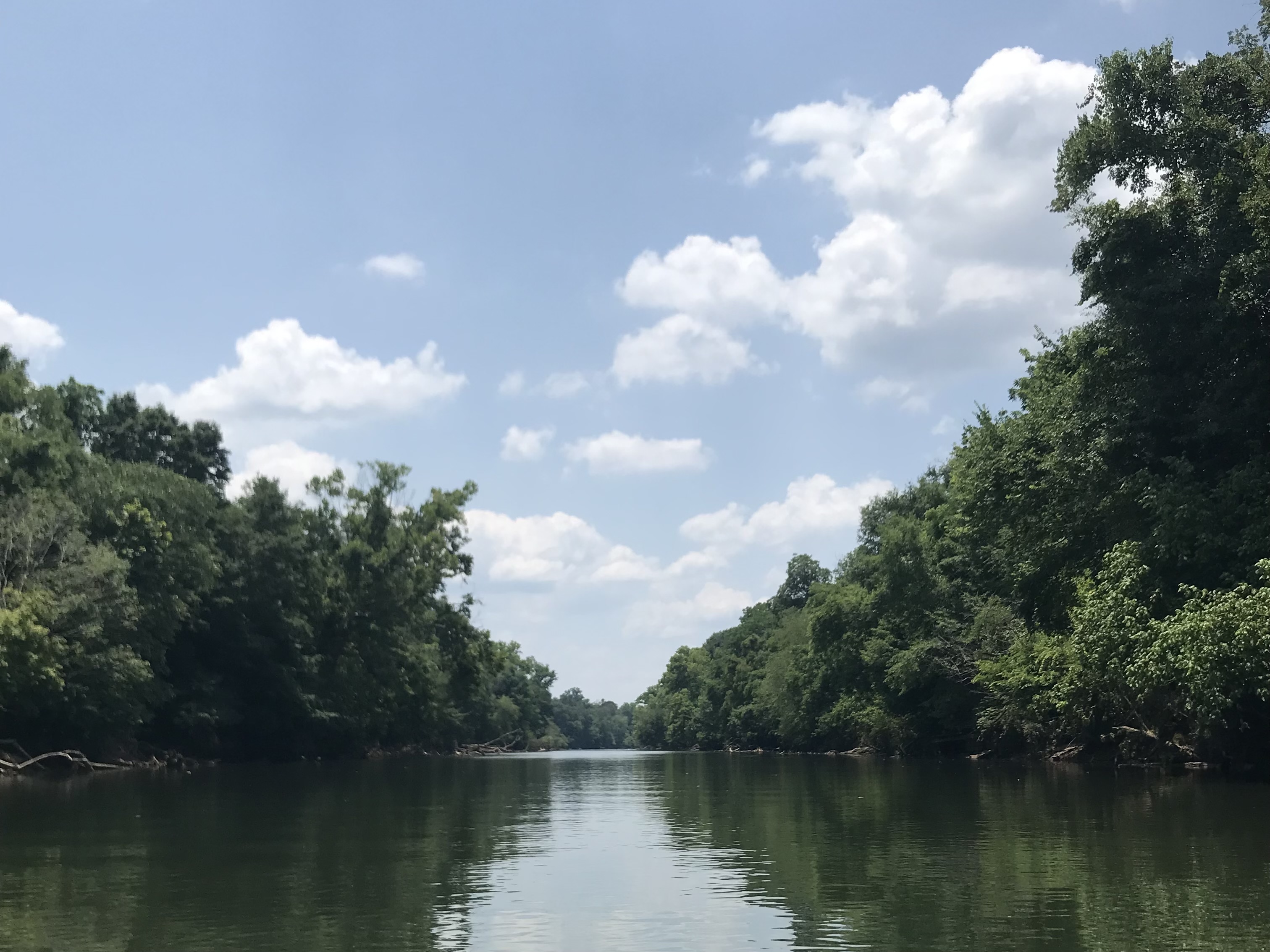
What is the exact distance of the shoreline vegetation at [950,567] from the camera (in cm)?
3434

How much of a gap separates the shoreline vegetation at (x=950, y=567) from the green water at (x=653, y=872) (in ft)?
22.7

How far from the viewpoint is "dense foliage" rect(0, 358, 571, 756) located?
5197 cm

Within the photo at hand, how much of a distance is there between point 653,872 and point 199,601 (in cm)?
5598

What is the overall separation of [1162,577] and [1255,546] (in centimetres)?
379

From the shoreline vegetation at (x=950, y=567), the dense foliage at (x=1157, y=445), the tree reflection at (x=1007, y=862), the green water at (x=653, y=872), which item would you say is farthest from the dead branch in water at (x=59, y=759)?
the dense foliage at (x=1157, y=445)

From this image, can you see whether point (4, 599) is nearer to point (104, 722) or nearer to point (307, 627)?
point (104, 722)

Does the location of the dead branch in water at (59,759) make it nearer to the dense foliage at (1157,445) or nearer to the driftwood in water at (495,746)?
the dense foliage at (1157,445)

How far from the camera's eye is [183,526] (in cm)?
6669

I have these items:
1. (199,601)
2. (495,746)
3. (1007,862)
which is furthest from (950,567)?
(495,746)

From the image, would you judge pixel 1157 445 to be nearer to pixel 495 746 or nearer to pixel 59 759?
pixel 59 759

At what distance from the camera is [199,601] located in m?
67.9

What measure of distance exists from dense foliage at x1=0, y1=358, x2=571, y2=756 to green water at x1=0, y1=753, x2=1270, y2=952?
17824 mm

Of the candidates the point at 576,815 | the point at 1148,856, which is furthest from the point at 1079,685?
the point at 1148,856

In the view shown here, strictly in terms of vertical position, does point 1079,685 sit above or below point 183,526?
below
